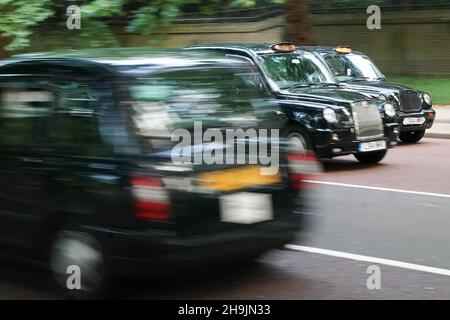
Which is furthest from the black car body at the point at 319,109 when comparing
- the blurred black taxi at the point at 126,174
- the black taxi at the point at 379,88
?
the blurred black taxi at the point at 126,174

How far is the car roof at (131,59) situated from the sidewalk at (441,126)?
11.2 meters

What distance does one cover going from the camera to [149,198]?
456cm

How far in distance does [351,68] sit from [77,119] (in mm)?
9411

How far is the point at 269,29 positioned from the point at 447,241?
67.8 feet

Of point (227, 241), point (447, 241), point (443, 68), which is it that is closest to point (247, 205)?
point (227, 241)

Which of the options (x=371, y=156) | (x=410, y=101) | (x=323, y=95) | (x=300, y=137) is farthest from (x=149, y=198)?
(x=410, y=101)

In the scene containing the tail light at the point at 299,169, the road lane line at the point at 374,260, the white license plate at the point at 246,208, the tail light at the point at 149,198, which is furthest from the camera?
the road lane line at the point at 374,260

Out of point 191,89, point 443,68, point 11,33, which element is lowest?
point 191,89

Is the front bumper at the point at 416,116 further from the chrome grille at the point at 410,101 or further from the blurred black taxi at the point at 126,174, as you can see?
the blurred black taxi at the point at 126,174

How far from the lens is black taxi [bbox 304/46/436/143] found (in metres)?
12.9

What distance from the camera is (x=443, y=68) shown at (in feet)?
89.7

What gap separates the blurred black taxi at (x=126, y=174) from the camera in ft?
15.2

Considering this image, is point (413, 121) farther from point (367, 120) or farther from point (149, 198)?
point (149, 198)

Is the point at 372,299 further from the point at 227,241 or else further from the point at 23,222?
the point at 23,222
